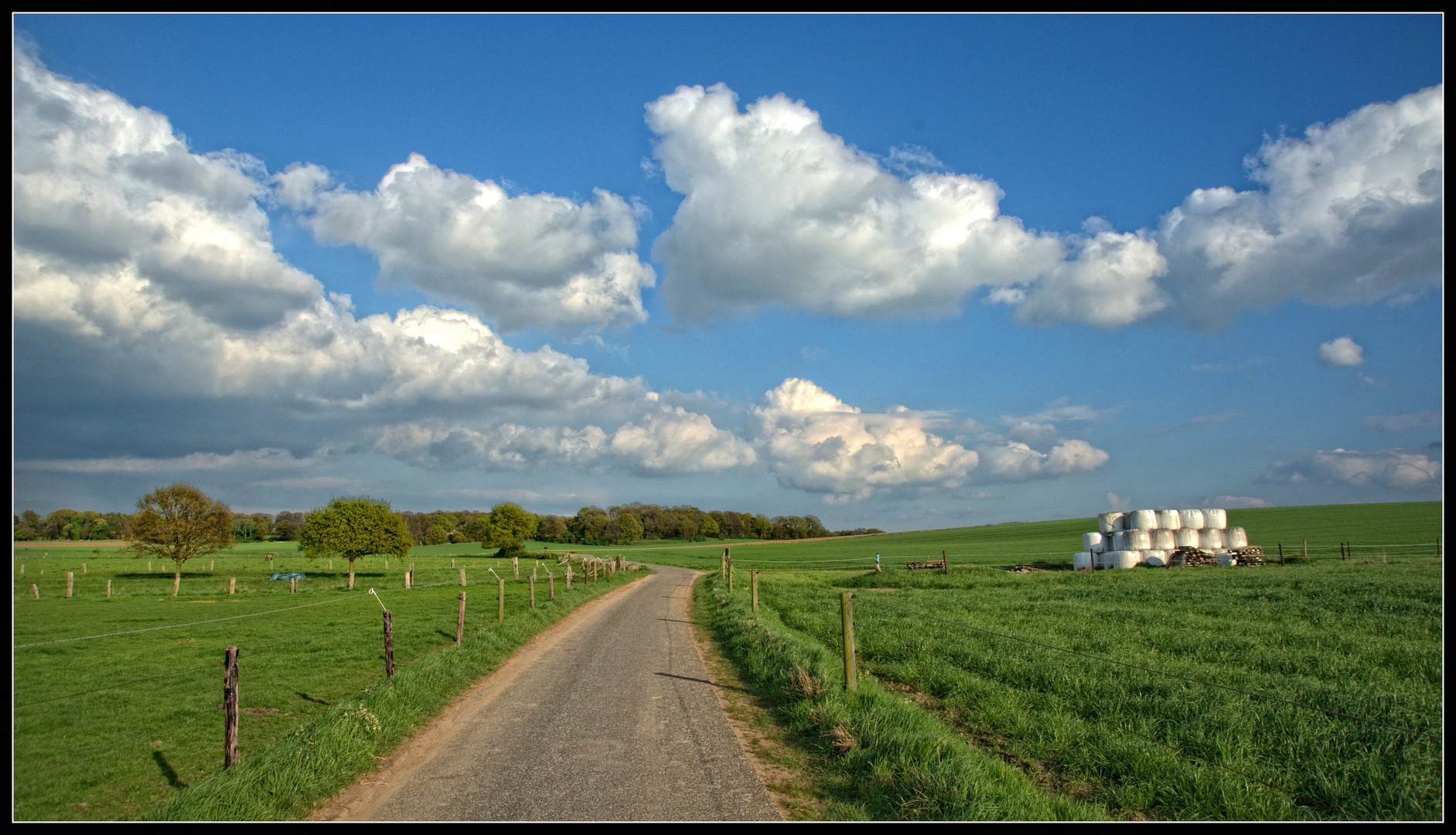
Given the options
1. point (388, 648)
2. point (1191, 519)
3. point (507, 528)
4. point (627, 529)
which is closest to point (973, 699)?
point (388, 648)

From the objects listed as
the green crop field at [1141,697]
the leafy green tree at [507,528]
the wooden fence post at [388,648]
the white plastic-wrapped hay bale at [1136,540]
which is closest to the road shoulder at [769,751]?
the green crop field at [1141,697]

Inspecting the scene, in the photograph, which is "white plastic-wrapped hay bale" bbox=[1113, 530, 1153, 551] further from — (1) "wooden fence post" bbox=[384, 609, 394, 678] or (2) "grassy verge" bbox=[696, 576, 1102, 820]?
(1) "wooden fence post" bbox=[384, 609, 394, 678]

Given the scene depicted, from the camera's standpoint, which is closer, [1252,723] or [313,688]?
[1252,723]

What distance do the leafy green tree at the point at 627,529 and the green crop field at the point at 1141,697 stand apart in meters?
126

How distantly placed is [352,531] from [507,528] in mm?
52821

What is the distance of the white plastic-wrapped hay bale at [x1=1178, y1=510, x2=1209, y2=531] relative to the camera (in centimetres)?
4869

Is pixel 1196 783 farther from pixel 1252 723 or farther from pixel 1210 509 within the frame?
pixel 1210 509

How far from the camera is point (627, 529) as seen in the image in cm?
14675

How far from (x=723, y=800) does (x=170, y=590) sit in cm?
4718

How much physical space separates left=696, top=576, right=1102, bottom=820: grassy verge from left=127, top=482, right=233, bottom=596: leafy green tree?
47.3 metres

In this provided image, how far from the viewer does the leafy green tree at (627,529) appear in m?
146

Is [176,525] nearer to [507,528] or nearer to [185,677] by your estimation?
[185,677]

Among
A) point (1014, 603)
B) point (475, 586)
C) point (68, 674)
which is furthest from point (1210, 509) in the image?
point (68, 674)
